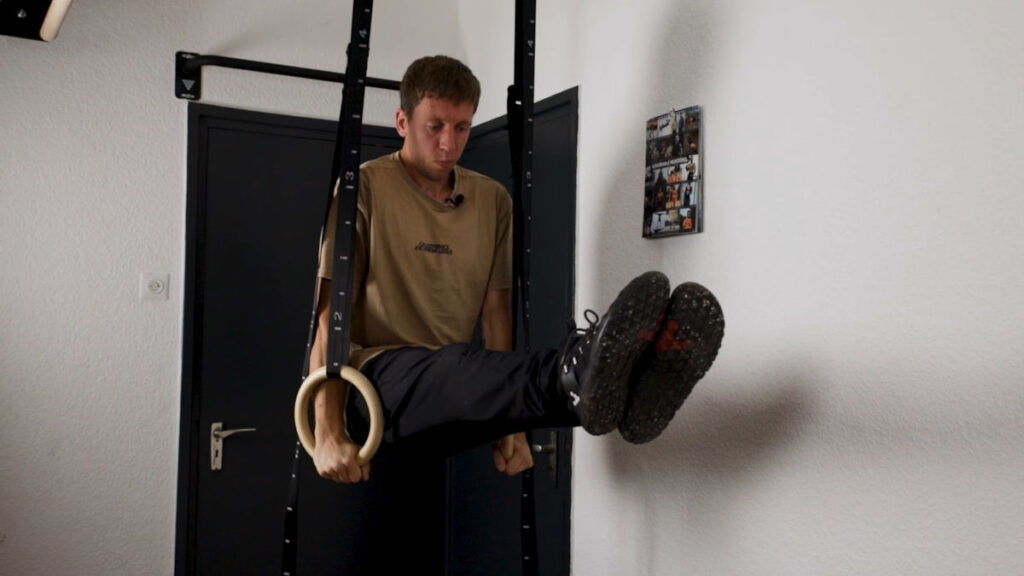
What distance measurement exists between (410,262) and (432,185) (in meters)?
0.22

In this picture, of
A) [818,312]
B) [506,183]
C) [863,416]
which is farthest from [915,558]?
[506,183]

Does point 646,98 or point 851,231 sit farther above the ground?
point 646,98

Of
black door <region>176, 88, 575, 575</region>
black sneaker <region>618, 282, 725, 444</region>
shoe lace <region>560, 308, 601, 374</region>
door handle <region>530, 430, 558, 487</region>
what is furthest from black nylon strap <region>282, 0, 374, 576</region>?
black door <region>176, 88, 575, 575</region>

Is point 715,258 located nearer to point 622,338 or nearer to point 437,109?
point 622,338

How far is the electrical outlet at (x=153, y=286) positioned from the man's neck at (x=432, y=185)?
50.4 inches

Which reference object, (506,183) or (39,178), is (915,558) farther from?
(39,178)

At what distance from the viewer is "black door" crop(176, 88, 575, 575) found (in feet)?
10.1

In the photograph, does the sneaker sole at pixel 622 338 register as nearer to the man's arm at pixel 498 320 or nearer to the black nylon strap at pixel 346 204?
the black nylon strap at pixel 346 204

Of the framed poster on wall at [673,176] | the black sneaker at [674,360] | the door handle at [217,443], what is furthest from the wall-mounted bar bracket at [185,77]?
the black sneaker at [674,360]

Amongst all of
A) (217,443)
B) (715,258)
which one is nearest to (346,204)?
(715,258)

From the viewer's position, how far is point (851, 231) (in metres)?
1.69

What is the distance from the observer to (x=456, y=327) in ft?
7.42

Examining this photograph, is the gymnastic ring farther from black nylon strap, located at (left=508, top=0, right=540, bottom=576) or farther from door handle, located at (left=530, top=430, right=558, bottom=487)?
door handle, located at (left=530, top=430, right=558, bottom=487)

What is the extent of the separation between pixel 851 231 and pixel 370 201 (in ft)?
3.69
